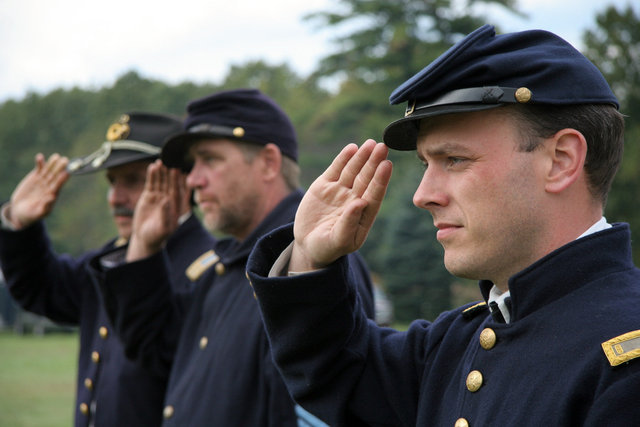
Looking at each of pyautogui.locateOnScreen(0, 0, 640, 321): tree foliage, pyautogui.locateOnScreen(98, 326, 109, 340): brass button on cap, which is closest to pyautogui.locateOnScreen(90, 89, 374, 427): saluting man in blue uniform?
pyautogui.locateOnScreen(98, 326, 109, 340): brass button on cap

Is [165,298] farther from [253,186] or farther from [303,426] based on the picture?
[303,426]

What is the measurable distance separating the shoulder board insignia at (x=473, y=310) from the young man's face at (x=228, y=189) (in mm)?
1876

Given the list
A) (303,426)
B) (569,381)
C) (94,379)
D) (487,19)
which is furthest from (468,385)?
(487,19)

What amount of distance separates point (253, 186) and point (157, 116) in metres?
1.50

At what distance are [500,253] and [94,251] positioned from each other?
149 inches

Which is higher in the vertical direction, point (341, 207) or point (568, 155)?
point (568, 155)

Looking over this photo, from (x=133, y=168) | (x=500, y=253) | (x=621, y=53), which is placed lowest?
(x=621, y=53)

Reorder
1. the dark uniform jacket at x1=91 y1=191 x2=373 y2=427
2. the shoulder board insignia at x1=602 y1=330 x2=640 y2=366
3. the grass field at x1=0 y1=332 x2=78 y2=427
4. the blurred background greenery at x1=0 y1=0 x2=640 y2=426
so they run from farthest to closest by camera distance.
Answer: the blurred background greenery at x1=0 y1=0 x2=640 y2=426, the grass field at x1=0 y1=332 x2=78 y2=427, the dark uniform jacket at x1=91 y1=191 x2=373 y2=427, the shoulder board insignia at x1=602 y1=330 x2=640 y2=366

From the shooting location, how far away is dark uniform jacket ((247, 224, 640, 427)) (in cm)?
184

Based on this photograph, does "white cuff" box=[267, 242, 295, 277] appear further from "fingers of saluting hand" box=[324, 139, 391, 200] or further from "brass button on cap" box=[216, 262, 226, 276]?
"brass button on cap" box=[216, 262, 226, 276]

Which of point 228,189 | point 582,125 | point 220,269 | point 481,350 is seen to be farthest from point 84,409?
point 582,125

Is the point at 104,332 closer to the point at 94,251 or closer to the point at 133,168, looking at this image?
the point at 94,251

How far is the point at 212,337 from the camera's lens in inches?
149

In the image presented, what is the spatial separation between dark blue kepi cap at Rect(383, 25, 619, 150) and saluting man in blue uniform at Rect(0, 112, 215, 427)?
273 cm
